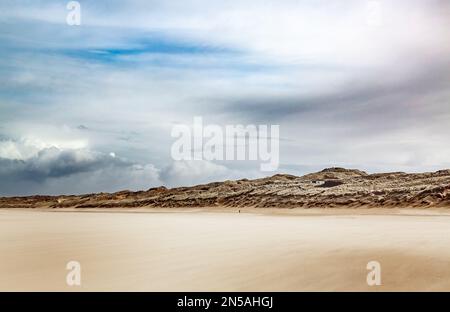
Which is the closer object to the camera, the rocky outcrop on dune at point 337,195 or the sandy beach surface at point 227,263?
the sandy beach surface at point 227,263

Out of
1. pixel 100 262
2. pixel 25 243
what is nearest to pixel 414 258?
pixel 100 262

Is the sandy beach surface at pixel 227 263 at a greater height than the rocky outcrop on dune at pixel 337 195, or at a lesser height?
lesser

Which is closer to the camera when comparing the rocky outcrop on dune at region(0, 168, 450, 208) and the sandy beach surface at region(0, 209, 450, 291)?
the sandy beach surface at region(0, 209, 450, 291)

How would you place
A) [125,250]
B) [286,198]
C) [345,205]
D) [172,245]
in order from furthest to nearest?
[286,198] < [345,205] < [172,245] < [125,250]

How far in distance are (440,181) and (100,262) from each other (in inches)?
1905

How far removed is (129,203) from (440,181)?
5302 centimetres

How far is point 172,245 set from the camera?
41.2ft

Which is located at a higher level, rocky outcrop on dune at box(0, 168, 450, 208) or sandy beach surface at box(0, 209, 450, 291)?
rocky outcrop on dune at box(0, 168, 450, 208)

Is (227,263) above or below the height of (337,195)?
below

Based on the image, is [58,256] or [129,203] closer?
[58,256]

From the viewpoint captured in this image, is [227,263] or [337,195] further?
[337,195]
